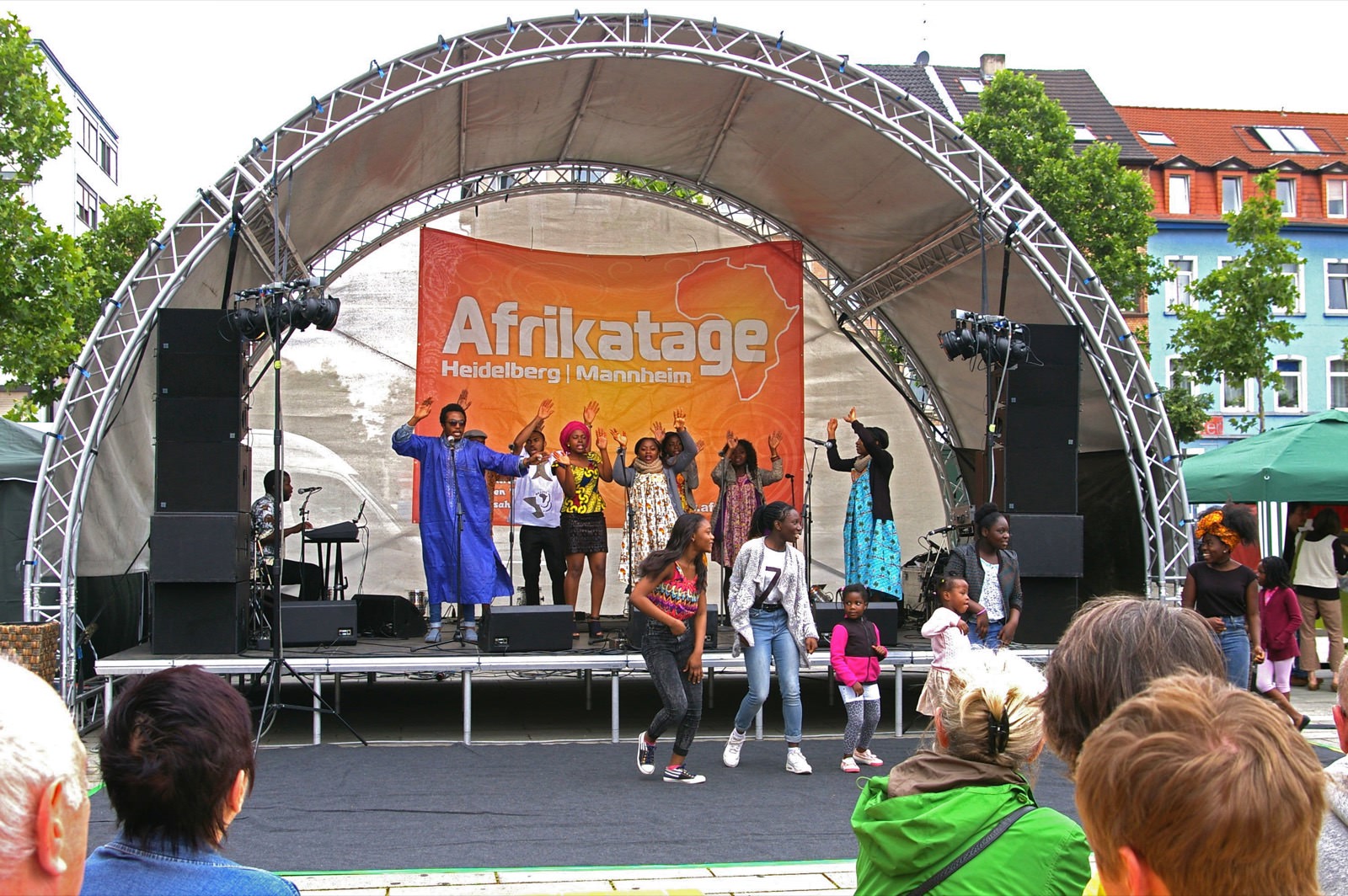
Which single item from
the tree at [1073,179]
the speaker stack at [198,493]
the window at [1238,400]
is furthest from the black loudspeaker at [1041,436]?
the window at [1238,400]

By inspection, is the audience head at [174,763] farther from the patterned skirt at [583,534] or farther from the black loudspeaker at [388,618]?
the patterned skirt at [583,534]

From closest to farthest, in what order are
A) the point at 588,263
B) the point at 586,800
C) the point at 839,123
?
the point at 586,800 → the point at 839,123 → the point at 588,263

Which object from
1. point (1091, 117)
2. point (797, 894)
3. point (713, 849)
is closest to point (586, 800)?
point (713, 849)

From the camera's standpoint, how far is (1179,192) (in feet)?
108

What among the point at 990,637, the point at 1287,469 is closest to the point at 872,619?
the point at 990,637

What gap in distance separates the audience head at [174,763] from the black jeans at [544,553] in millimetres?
8431

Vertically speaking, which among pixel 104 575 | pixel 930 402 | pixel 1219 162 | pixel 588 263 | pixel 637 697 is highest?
pixel 1219 162

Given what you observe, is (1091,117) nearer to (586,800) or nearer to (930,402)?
(930,402)

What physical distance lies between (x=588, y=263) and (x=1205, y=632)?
1072cm

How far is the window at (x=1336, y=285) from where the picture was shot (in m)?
32.7

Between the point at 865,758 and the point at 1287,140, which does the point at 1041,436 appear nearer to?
the point at 865,758

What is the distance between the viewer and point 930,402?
43.4 feet

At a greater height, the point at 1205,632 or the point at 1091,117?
the point at 1091,117

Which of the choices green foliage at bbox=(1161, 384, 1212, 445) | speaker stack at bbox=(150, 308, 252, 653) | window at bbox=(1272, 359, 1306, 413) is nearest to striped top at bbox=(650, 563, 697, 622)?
speaker stack at bbox=(150, 308, 252, 653)
